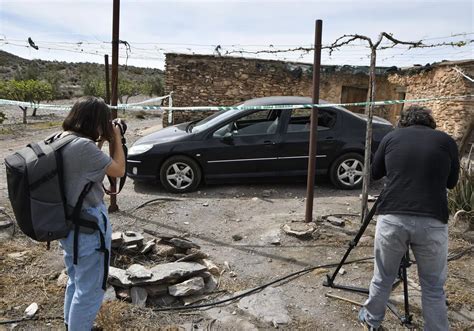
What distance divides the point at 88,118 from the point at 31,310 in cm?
181

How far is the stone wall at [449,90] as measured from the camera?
32.2ft

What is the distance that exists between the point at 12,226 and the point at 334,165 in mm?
4899

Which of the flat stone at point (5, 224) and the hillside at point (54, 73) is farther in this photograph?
the hillside at point (54, 73)

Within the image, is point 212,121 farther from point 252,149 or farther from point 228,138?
point 252,149

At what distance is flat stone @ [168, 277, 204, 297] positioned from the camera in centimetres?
355

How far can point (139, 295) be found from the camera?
3.50 m

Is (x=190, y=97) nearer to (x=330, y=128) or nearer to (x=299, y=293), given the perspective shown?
(x=330, y=128)

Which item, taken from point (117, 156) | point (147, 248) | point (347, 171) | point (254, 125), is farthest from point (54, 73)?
point (117, 156)

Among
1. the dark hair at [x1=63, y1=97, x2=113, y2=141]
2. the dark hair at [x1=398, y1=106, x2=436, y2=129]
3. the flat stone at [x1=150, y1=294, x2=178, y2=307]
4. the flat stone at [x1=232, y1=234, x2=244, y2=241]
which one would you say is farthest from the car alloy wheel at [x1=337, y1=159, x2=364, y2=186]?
the dark hair at [x1=63, y1=97, x2=113, y2=141]

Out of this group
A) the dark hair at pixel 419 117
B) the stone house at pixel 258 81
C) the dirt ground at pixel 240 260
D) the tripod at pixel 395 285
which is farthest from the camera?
the stone house at pixel 258 81

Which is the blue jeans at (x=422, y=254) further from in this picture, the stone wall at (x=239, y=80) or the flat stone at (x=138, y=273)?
the stone wall at (x=239, y=80)

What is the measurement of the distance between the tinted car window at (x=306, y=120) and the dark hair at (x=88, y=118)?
4804mm

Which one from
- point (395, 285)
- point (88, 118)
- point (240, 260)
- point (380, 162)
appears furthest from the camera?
point (240, 260)

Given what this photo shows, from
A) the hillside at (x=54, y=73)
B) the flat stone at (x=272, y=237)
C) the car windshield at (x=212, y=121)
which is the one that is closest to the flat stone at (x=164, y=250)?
the flat stone at (x=272, y=237)
